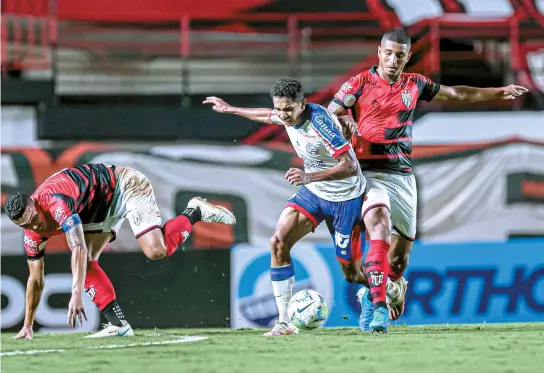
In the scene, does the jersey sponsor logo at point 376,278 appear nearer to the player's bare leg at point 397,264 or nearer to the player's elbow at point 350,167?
the player's elbow at point 350,167

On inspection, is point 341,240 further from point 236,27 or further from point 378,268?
point 236,27

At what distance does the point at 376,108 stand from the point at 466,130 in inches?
133

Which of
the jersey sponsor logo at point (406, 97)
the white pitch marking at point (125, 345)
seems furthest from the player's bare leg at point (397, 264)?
the white pitch marking at point (125, 345)

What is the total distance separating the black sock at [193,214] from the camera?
357 inches

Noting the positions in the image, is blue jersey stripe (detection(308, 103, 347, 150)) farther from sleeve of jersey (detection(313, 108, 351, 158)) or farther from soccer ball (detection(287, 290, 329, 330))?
soccer ball (detection(287, 290, 329, 330))

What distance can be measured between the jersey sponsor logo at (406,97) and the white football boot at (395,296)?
1.41 metres

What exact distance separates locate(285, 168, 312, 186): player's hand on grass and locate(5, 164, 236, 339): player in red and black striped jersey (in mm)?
1632

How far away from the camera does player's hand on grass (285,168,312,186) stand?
7.10 m

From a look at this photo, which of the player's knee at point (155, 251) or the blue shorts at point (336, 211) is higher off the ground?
the blue shorts at point (336, 211)

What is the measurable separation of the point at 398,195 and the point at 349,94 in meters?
0.87

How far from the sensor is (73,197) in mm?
8055

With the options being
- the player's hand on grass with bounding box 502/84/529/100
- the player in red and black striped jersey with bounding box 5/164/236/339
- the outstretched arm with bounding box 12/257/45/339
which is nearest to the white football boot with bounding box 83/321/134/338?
the player in red and black striped jersey with bounding box 5/164/236/339

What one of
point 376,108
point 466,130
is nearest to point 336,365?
point 376,108

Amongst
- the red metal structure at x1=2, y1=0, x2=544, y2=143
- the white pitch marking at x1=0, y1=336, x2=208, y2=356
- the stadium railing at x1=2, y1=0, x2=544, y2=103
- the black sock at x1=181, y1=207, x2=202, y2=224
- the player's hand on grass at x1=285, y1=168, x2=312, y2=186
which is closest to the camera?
the white pitch marking at x1=0, y1=336, x2=208, y2=356
